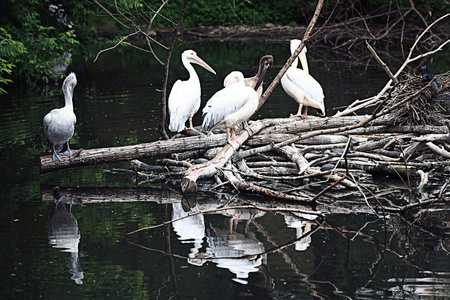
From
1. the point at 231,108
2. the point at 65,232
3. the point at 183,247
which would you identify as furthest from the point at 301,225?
the point at 65,232

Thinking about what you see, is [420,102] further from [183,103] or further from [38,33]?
[38,33]

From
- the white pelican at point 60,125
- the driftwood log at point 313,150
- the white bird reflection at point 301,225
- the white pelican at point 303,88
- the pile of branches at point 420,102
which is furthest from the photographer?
the white pelican at point 303,88

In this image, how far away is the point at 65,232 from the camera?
234 inches

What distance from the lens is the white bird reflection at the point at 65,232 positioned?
507 cm

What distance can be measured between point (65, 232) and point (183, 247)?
50.4 inches

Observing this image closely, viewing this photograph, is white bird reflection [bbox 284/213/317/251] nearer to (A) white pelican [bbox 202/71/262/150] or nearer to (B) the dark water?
(B) the dark water

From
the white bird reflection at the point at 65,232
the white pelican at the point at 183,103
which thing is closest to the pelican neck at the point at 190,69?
the white pelican at the point at 183,103

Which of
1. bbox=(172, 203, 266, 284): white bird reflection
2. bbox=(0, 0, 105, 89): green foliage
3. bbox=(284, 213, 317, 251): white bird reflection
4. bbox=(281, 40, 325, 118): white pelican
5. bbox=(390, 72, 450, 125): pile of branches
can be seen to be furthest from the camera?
bbox=(0, 0, 105, 89): green foliage

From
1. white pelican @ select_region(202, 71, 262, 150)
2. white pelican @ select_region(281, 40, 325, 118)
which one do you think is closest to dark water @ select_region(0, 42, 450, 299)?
white pelican @ select_region(202, 71, 262, 150)

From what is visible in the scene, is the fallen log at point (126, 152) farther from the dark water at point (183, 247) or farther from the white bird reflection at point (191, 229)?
the white bird reflection at point (191, 229)

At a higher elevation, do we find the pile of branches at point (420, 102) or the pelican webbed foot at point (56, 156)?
the pile of branches at point (420, 102)

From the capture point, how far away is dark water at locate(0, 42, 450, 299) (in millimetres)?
4602

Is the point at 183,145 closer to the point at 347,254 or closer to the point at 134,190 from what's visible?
the point at 134,190

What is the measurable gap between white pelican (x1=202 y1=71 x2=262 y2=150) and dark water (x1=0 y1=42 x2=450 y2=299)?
90cm
